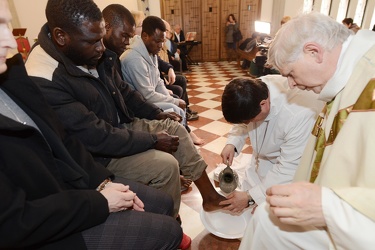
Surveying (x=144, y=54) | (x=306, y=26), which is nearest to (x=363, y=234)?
(x=306, y=26)

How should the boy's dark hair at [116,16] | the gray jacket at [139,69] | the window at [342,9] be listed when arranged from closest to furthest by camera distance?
the boy's dark hair at [116,16]
the gray jacket at [139,69]
the window at [342,9]

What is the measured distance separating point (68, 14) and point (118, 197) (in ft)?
2.89

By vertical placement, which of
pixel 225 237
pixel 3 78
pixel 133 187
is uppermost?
pixel 3 78

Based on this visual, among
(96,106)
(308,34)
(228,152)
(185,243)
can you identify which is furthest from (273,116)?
(96,106)

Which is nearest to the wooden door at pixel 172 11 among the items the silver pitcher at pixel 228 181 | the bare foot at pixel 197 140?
the bare foot at pixel 197 140

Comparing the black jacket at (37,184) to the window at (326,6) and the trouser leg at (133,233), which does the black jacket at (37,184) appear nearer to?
the trouser leg at (133,233)

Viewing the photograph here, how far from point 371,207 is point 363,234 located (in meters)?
0.08

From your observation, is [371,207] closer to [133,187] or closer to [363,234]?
[363,234]

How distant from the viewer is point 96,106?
1366 mm

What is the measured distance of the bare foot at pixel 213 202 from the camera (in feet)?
5.00

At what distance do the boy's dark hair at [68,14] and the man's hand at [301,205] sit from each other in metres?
1.16

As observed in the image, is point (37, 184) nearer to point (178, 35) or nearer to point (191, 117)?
point (191, 117)

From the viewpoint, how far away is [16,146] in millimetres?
797

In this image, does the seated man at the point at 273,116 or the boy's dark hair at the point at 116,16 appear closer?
the seated man at the point at 273,116
